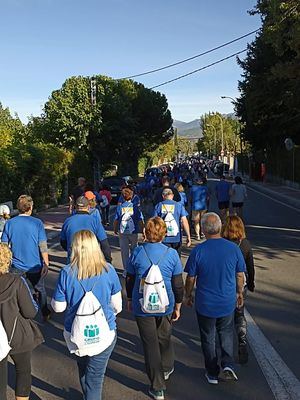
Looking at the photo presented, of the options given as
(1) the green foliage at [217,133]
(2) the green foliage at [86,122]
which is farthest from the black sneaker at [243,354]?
(1) the green foliage at [217,133]

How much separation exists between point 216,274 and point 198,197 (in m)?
8.73

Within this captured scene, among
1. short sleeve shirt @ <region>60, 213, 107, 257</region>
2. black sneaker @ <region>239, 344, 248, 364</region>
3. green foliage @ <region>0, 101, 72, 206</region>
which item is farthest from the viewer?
green foliage @ <region>0, 101, 72, 206</region>

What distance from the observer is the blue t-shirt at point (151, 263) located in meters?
4.27

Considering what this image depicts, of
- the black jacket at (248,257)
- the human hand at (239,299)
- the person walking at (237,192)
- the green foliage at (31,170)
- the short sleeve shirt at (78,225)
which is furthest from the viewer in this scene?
the green foliage at (31,170)

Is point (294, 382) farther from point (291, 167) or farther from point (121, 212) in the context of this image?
point (291, 167)

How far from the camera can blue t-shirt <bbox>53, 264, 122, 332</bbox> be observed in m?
3.58

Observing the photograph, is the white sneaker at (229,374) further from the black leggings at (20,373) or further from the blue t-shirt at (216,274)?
the black leggings at (20,373)

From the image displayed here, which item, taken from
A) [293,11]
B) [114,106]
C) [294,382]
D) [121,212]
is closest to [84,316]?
[294,382]

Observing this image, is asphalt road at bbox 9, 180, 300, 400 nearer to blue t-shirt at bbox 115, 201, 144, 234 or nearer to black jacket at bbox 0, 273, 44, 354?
black jacket at bbox 0, 273, 44, 354

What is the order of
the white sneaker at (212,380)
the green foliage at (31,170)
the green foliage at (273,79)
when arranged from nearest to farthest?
the white sneaker at (212,380)
the green foliage at (273,79)
the green foliage at (31,170)

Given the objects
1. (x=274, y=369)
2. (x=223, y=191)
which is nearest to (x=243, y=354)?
(x=274, y=369)

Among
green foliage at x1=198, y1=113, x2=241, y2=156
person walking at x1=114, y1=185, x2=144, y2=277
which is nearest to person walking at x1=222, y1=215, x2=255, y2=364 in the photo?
person walking at x1=114, y1=185, x2=144, y2=277

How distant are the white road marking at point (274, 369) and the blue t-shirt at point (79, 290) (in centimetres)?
172

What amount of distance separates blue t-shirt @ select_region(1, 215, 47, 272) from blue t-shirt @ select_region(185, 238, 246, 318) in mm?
2281
